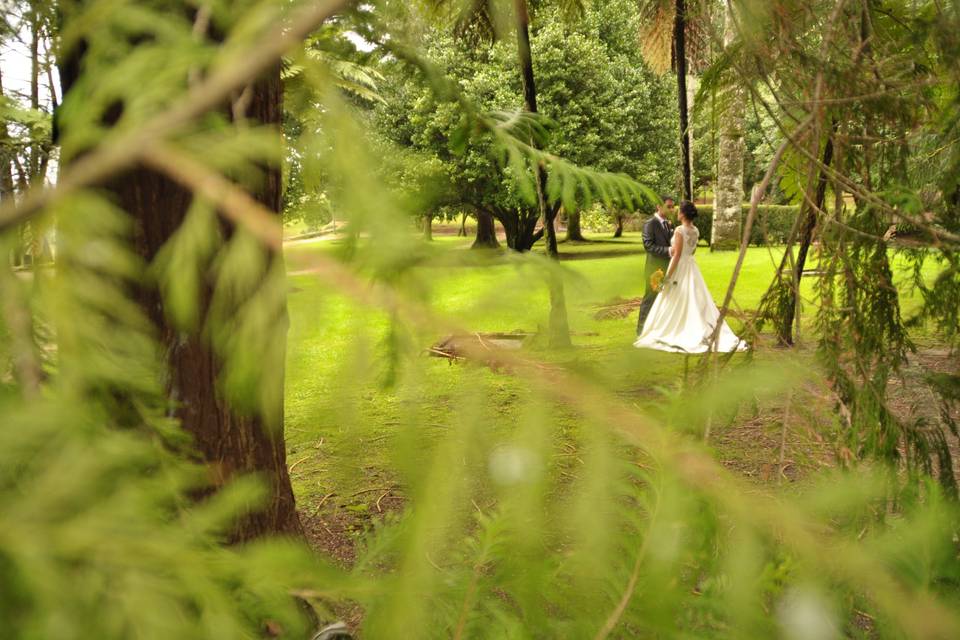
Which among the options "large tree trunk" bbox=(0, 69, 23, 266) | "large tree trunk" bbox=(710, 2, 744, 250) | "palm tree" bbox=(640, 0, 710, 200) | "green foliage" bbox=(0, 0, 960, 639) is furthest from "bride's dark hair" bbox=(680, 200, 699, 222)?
"large tree trunk" bbox=(710, 2, 744, 250)

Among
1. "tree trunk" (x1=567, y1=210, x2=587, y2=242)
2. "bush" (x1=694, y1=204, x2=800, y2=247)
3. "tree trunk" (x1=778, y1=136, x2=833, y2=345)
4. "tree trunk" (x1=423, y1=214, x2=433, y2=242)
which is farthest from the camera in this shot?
"tree trunk" (x1=567, y1=210, x2=587, y2=242)

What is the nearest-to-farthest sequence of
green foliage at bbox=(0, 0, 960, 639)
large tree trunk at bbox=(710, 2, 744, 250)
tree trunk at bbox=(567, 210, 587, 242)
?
green foliage at bbox=(0, 0, 960, 639) → large tree trunk at bbox=(710, 2, 744, 250) → tree trunk at bbox=(567, 210, 587, 242)

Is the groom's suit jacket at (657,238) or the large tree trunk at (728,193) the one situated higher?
the large tree trunk at (728,193)

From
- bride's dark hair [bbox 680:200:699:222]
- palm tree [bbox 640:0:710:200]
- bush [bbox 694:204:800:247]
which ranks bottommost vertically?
bride's dark hair [bbox 680:200:699:222]

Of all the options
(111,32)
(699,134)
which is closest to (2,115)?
(111,32)

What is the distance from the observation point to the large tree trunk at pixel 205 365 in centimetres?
167

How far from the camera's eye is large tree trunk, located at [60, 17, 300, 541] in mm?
1672

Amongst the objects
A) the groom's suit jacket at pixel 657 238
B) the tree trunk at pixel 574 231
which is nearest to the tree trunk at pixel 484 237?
the groom's suit jacket at pixel 657 238

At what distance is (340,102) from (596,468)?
0.45 meters

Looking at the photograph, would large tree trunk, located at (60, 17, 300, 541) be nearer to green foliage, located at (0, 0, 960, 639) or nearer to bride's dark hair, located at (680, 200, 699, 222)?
green foliage, located at (0, 0, 960, 639)

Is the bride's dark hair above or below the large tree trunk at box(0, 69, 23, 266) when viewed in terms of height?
above

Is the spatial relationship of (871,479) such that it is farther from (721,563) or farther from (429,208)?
Result: (429,208)

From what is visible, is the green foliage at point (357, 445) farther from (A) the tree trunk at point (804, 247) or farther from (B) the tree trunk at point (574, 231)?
(B) the tree trunk at point (574, 231)

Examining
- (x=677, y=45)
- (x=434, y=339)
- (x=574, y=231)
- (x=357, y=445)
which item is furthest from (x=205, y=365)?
(x=574, y=231)
